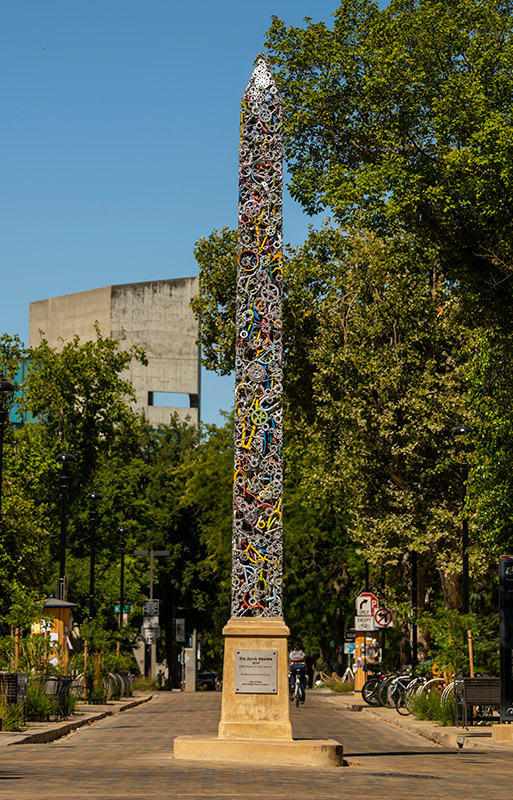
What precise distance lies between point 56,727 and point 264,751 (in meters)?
8.31

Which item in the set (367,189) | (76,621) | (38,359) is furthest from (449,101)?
(76,621)

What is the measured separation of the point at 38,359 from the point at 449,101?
37.7 m

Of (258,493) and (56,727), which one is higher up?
(258,493)

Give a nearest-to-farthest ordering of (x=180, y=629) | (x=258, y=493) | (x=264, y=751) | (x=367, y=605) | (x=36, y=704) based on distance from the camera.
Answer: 1. (x=264, y=751)
2. (x=258, y=493)
3. (x=36, y=704)
4. (x=367, y=605)
5. (x=180, y=629)

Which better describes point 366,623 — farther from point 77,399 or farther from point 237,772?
point 237,772

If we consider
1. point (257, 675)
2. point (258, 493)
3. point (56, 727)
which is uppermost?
point (258, 493)

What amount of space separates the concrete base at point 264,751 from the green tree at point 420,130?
356 inches

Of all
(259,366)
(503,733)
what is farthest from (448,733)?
(259,366)

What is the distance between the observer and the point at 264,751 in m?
16.9

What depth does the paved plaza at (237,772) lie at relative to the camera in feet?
40.3

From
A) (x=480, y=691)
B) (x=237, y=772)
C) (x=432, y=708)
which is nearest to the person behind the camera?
(x=237, y=772)

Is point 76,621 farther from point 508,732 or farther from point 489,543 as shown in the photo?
point 508,732

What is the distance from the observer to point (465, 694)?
984 inches

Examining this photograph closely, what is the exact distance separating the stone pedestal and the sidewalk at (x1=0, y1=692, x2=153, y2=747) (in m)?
3.65
